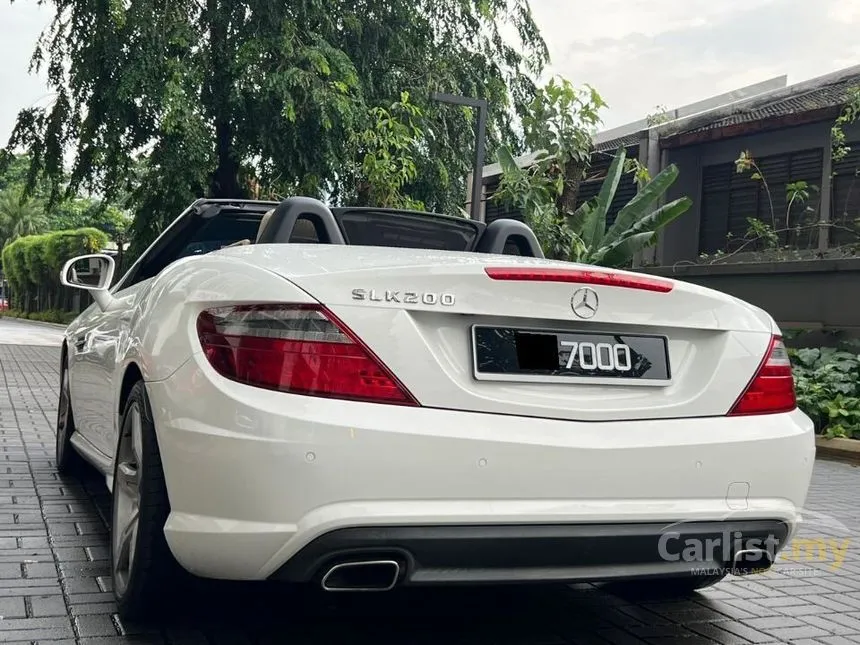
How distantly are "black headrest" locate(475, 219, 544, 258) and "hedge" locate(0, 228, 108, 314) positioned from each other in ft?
142

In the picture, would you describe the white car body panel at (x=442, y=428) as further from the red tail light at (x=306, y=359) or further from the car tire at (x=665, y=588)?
the car tire at (x=665, y=588)

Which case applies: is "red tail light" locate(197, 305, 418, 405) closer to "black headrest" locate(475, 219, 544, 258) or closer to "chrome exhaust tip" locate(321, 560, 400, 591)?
"chrome exhaust tip" locate(321, 560, 400, 591)

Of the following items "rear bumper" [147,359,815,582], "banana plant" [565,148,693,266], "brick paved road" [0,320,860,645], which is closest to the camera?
"rear bumper" [147,359,815,582]

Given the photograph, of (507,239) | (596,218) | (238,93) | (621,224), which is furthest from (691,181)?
(507,239)

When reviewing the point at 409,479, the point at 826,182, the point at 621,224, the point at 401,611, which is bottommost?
the point at 401,611

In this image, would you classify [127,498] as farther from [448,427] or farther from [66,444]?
[66,444]

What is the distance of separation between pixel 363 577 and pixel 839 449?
777 centimetres

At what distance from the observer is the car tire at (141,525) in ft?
9.89

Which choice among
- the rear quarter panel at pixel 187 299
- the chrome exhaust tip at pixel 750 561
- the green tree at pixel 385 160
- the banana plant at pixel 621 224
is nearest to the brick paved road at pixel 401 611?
the chrome exhaust tip at pixel 750 561

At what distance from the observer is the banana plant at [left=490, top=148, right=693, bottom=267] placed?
14609 millimetres

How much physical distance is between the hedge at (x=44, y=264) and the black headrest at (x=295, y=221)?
43.5 m

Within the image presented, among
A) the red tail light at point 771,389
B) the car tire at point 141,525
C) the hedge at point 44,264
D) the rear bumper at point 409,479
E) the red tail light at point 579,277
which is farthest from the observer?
the hedge at point 44,264

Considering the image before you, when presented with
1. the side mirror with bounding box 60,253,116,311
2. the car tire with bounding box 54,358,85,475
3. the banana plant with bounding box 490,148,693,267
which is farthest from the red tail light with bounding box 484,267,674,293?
the banana plant with bounding box 490,148,693,267

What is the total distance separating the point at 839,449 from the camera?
945 centimetres
